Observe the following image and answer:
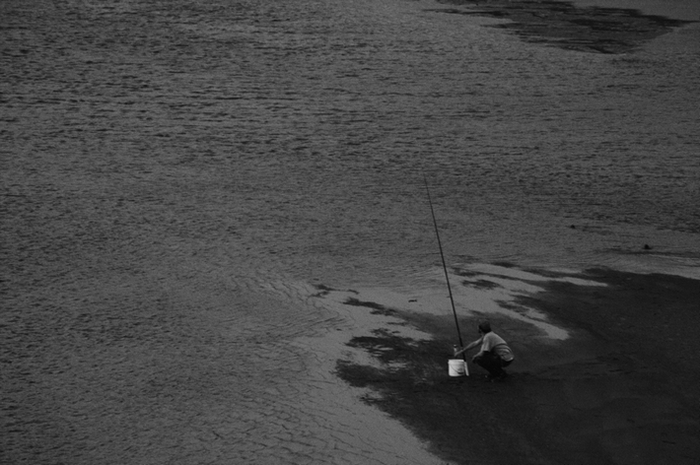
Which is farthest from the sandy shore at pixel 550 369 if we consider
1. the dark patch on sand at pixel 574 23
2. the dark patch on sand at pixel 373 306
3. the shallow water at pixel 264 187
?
the dark patch on sand at pixel 574 23

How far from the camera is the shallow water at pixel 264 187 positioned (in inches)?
376

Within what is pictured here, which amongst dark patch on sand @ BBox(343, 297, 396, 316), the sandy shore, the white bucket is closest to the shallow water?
dark patch on sand @ BBox(343, 297, 396, 316)

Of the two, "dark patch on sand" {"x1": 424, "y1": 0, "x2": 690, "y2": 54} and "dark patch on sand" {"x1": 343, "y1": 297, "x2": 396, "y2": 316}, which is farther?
"dark patch on sand" {"x1": 424, "y1": 0, "x2": 690, "y2": 54}

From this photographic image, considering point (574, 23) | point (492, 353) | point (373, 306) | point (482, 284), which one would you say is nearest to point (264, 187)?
point (373, 306)

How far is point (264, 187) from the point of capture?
15.4m

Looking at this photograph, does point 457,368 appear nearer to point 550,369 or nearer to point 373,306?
point 550,369

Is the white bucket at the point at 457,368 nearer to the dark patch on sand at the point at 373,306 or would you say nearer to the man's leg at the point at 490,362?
the man's leg at the point at 490,362

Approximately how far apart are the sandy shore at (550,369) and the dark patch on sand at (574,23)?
11807mm

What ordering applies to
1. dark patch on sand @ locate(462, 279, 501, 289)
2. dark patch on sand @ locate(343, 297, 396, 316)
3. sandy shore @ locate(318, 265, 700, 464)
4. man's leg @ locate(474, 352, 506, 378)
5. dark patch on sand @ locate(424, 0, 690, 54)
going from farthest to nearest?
dark patch on sand @ locate(424, 0, 690, 54) → dark patch on sand @ locate(462, 279, 501, 289) → dark patch on sand @ locate(343, 297, 396, 316) → man's leg @ locate(474, 352, 506, 378) → sandy shore @ locate(318, 265, 700, 464)

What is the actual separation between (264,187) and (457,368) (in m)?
6.83

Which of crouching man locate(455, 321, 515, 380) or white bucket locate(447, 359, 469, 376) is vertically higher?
crouching man locate(455, 321, 515, 380)

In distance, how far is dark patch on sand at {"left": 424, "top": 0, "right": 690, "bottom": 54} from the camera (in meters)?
22.8

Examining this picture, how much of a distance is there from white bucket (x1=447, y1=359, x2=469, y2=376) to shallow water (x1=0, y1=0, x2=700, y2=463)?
128 centimetres

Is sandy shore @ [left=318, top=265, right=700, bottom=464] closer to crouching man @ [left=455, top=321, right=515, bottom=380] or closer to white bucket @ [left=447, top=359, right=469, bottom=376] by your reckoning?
white bucket @ [left=447, top=359, right=469, bottom=376]
